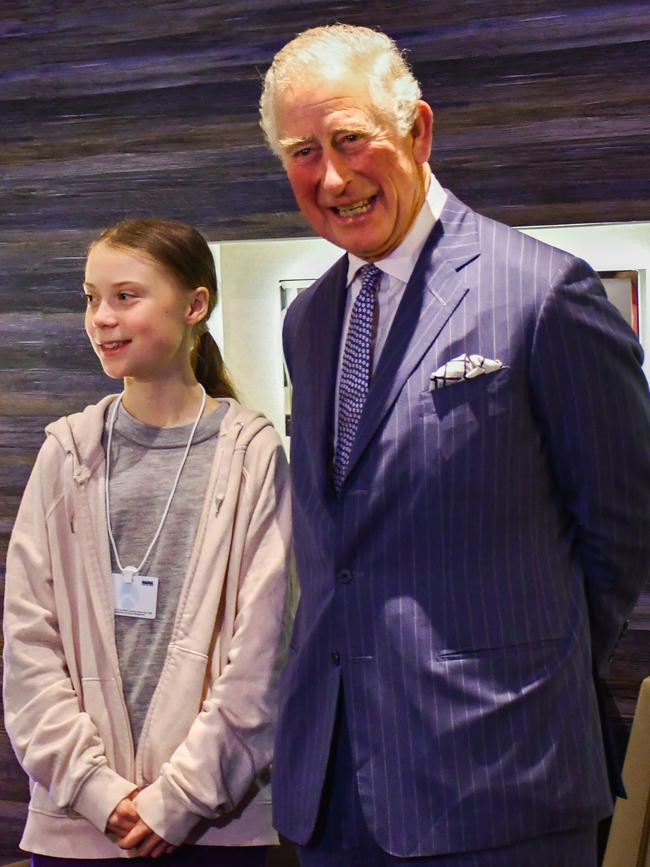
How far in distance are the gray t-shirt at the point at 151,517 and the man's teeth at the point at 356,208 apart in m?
0.62

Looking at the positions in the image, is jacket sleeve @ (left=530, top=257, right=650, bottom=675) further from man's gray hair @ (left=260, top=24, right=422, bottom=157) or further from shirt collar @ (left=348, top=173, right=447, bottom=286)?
man's gray hair @ (left=260, top=24, right=422, bottom=157)

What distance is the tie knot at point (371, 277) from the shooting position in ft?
6.06

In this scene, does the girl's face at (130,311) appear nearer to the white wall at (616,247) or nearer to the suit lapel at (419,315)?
the suit lapel at (419,315)

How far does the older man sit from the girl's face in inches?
19.2

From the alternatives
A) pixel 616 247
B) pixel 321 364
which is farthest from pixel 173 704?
pixel 616 247

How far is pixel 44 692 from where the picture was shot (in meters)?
2.13

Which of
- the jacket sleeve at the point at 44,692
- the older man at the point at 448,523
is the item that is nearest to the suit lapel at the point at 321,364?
the older man at the point at 448,523

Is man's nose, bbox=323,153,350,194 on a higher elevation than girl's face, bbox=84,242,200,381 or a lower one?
higher

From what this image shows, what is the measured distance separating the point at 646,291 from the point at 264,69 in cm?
106

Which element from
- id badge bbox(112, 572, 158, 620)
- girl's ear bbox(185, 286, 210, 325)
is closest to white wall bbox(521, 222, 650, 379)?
girl's ear bbox(185, 286, 210, 325)

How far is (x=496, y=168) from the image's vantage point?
2625 millimetres

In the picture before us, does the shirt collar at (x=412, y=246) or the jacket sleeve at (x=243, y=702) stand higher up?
the shirt collar at (x=412, y=246)

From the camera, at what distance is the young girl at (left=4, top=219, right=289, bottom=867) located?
2.10m

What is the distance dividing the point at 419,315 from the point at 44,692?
102 cm
